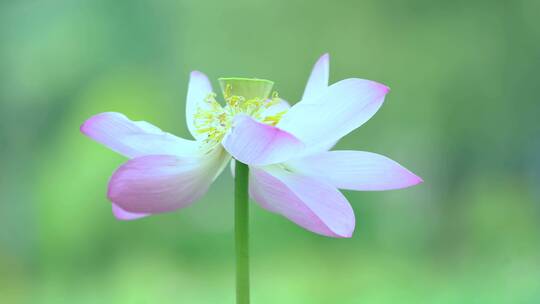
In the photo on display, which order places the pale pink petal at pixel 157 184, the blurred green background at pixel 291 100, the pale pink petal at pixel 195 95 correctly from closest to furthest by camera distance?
1. the pale pink petal at pixel 157 184
2. the pale pink petal at pixel 195 95
3. the blurred green background at pixel 291 100

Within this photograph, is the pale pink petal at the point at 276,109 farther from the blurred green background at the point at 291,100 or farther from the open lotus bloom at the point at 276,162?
the blurred green background at the point at 291,100

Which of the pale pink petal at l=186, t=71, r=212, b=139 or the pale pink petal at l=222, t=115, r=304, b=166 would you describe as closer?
the pale pink petal at l=222, t=115, r=304, b=166

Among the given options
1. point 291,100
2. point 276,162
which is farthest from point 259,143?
point 291,100

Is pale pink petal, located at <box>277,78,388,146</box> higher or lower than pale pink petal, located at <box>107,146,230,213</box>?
higher

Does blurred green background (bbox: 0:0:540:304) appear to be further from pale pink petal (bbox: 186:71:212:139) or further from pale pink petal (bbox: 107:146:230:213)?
pale pink petal (bbox: 107:146:230:213)

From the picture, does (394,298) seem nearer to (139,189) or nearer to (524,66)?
(524,66)

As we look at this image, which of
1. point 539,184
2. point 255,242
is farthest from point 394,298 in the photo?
point 539,184

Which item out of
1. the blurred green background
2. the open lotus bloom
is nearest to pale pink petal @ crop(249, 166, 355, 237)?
the open lotus bloom

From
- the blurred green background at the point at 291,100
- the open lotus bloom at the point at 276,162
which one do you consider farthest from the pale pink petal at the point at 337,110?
the blurred green background at the point at 291,100
